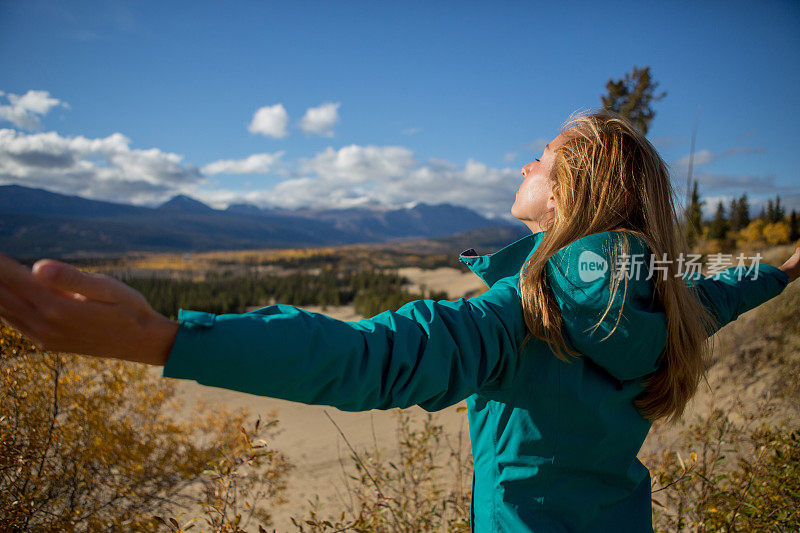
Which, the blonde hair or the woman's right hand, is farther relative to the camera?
the woman's right hand

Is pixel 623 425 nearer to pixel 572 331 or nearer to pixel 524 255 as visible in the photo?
pixel 572 331

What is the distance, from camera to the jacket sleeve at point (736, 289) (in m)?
2.10

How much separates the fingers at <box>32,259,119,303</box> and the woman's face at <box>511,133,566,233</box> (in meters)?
1.32

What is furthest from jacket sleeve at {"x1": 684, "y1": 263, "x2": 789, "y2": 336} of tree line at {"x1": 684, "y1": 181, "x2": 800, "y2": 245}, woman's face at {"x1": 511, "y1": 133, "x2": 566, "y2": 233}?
tree line at {"x1": 684, "y1": 181, "x2": 800, "y2": 245}

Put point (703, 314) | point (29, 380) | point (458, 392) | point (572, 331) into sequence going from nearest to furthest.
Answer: point (458, 392)
point (572, 331)
point (703, 314)
point (29, 380)

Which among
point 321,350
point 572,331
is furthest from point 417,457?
point 321,350

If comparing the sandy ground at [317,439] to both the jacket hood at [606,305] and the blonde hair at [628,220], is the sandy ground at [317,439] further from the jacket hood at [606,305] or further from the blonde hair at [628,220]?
the jacket hood at [606,305]

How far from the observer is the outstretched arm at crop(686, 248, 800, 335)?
210 centimetres

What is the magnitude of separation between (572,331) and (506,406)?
1.01 feet

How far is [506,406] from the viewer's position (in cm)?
121

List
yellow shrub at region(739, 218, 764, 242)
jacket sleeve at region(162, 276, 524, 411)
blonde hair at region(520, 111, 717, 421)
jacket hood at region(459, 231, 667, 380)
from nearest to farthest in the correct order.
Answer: jacket sleeve at region(162, 276, 524, 411), jacket hood at region(459, 231, 667, 380), blonde hair at region(520, 111, 717, 421), yellow shrub at region(739, 218, 764, 242)

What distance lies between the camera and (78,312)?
2.06ft

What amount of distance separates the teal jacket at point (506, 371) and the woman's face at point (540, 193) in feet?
0.65

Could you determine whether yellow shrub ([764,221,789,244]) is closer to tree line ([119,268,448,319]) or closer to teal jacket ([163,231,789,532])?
tree line ([119,268,448,319])
